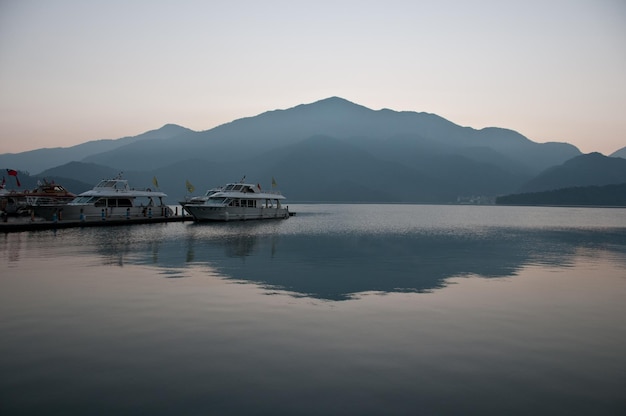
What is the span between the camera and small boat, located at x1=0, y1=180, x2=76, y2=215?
3194 inches

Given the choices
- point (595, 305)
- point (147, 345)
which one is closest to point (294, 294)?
point (147, 345)

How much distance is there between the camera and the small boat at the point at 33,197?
266 ft

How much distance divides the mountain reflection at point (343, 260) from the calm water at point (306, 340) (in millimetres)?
363

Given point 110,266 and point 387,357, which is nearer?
point 387,357

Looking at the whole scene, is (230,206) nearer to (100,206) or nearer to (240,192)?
(240,192)

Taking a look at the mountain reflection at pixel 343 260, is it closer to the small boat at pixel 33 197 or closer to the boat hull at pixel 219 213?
the boat hull at pixel 219 213

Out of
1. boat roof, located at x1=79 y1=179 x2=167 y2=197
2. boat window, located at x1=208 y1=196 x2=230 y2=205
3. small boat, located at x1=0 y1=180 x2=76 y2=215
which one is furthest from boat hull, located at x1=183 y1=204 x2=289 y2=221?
small boat, located at x1=0 y1=180 x2=76 y2=215

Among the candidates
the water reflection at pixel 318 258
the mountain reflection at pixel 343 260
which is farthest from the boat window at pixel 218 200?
Result: the mountain reflection at pixel 343 260

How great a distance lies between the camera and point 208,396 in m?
10.2

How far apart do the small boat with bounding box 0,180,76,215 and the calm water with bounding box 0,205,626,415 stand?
58.3 metres

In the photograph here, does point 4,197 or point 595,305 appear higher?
point 4,197

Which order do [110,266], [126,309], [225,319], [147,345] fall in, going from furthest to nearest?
1. [110,266]
2. [126,309]
3. [225,319]
4. [147,345]

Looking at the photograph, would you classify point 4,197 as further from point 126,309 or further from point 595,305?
point 595,305

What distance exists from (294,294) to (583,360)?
12542 mm
